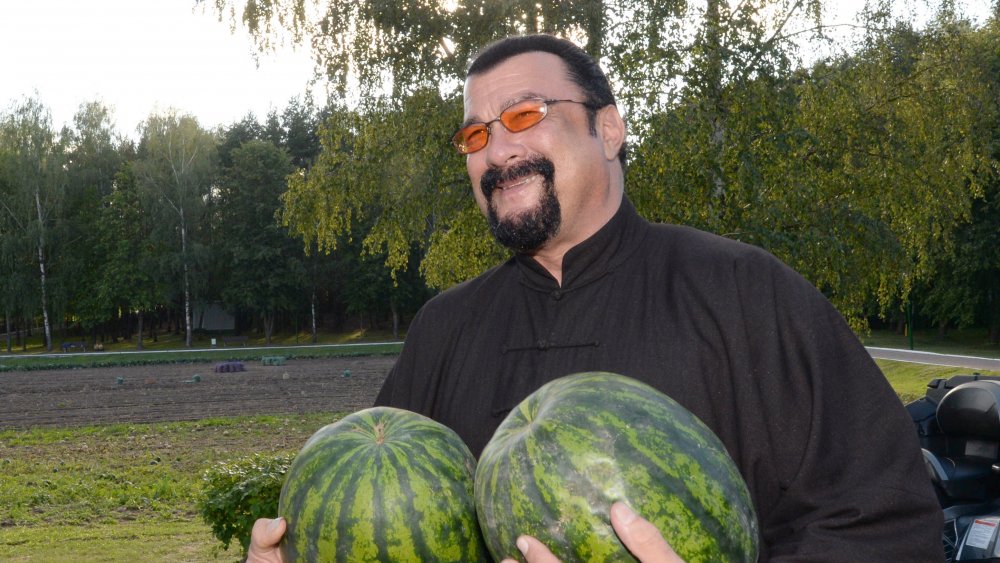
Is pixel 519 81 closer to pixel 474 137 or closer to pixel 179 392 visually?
pixel 474 137

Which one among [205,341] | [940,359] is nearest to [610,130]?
[940,359]

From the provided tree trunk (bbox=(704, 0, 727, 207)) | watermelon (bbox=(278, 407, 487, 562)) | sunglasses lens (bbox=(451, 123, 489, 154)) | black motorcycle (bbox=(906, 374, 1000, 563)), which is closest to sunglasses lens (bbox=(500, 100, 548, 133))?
sunglasses lens (bbox=(451, 123, 489, 154))

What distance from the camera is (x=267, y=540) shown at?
A: 194 centimetres

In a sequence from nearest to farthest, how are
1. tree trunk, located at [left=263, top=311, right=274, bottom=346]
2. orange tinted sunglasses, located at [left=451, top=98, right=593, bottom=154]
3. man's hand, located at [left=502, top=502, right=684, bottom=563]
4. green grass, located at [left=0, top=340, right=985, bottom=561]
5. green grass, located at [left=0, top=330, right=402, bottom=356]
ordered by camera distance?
man's hand, located at [left=502, top=502, right=684, bottom=563]
orange tinted sunglasses, located at [left=451, top=98, right=593, bottom=154]
green grass, located at [left=0, top=340, right=985, bottom=561]
green grass, located at [left=0, top=330, right=402, bottom=356]
tree trunk, located at [left=263, top=311, right=274, bottom=346]

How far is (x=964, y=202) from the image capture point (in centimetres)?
1627

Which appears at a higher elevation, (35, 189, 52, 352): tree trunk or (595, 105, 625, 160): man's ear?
(35, 189, 52, 352): tree trunk

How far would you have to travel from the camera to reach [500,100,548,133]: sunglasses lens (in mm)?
2646

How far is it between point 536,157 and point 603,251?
344 millimetres

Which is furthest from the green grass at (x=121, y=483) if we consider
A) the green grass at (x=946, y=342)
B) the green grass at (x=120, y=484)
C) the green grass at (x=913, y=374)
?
the green grass at (x=946, y=342)

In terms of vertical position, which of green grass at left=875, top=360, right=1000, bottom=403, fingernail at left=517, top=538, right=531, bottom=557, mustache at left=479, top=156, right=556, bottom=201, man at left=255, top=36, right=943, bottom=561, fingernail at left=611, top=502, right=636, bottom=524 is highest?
mustache at left=479, top=156, right=556, bottom=201

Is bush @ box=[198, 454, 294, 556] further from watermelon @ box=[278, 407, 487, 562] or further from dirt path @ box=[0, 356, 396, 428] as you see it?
dirt path @ box=[0, 356, 396, 428]

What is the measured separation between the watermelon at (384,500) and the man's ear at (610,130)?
125 centimetres

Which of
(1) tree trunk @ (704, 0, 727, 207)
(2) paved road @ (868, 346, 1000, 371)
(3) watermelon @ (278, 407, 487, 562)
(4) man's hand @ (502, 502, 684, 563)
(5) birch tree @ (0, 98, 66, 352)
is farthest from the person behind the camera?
(5) birch tree @ (0, 98, 66, 352)

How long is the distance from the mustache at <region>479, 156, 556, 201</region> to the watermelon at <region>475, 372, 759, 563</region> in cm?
101
